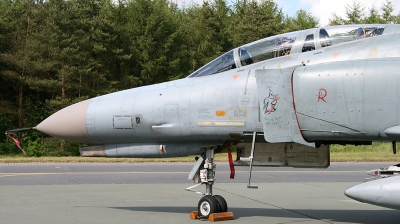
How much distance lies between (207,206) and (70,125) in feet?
8.64

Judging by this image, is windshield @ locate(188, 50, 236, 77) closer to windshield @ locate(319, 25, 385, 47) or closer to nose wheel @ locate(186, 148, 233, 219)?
nose wheel @ locate(186, 148, 233, 219)

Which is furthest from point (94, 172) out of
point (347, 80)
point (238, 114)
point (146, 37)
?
point (146, 37)

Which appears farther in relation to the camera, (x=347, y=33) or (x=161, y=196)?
(x=161, y=196)

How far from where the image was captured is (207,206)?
9734 mm

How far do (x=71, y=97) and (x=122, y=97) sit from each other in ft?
94.4

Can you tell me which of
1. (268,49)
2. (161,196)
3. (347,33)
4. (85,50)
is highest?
(85,50)

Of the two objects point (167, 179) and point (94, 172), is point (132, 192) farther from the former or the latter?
point (94, 172)

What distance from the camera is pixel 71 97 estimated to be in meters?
37.6

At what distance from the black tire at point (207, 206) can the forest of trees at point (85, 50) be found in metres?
25.9

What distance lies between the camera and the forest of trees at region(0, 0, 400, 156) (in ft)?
121

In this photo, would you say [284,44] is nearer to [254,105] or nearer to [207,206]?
[254,105]

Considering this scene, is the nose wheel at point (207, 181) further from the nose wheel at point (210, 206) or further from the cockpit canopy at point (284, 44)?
the cockpit canopy at point (284, 44)

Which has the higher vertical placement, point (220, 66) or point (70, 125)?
point (220, 66)

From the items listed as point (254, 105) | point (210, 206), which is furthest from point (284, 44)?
point (210, 206)
